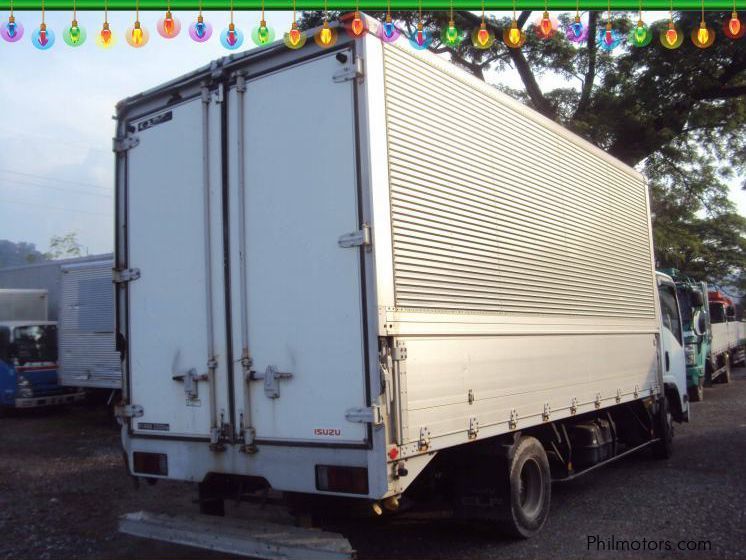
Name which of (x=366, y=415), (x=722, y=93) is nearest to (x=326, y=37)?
(x=366, y=415)

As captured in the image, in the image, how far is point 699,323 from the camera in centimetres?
1652

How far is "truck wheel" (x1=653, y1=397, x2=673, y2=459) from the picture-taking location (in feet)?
32.1

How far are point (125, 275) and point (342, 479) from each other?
2.72m

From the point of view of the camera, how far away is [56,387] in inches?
639

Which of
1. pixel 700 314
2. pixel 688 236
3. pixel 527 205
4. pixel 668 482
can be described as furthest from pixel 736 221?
pixel 527 205

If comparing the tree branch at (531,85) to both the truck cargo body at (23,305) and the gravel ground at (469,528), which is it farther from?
the truck cargo body at (23,305)

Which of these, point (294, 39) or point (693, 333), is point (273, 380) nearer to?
point (294, 39)

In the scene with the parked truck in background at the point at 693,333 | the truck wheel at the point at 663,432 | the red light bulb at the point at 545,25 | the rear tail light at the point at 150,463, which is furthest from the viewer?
the parked truck in background at the point at 693,333

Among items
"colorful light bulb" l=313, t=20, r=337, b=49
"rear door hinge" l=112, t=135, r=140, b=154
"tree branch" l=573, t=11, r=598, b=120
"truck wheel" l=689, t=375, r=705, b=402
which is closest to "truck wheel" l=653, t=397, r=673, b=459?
"colorful light bulb" l=313, t=20, r=337, b=49

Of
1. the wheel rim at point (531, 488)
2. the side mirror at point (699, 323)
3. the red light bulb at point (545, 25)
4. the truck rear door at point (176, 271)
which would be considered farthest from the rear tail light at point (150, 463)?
the side mirror at point (699, 323)

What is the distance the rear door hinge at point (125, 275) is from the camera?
6.06 m

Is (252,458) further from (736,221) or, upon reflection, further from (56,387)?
(736,221)

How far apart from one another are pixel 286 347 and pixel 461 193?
6.00 ft

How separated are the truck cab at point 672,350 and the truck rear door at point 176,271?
6.99m
